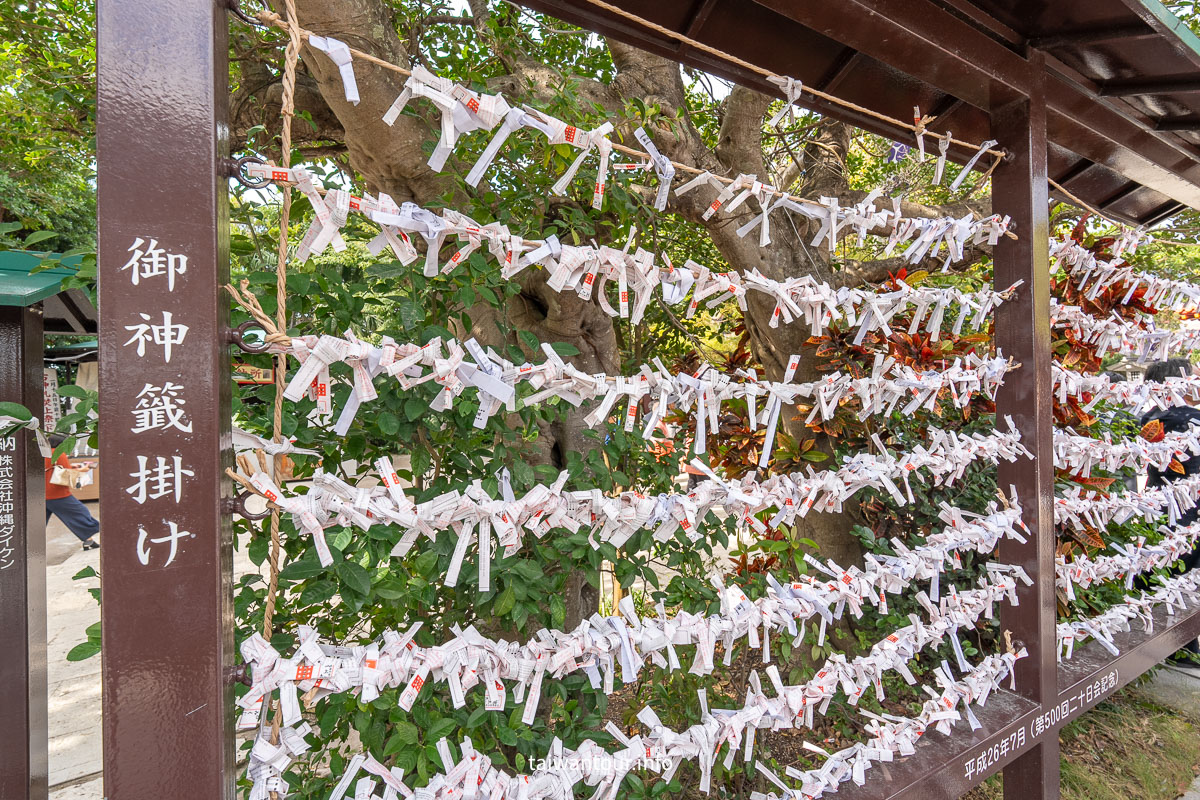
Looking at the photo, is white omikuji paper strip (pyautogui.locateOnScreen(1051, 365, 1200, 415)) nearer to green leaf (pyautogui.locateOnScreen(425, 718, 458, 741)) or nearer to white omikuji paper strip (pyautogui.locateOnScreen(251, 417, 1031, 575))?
white omikuji paper strip (pyautogui.locateOnScreen(251, 417, 1031, 575))

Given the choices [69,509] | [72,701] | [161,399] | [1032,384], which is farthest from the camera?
[69,509]

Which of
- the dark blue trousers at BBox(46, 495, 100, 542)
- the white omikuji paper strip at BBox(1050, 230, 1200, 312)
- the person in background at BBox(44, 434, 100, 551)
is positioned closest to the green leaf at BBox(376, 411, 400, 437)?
the white omikuji paper strip at BBox(1050, 230, 1200, 312)

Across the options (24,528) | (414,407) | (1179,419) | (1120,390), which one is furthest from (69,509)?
(1179,419)

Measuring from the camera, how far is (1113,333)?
2633 millimetres

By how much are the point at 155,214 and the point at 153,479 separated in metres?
0.39

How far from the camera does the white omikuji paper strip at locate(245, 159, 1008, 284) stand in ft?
3.28

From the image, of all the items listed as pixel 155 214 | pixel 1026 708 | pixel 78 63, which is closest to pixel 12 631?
pixel 155 214

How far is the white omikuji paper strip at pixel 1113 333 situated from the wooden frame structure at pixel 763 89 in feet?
2.15

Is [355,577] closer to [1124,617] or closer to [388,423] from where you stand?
[388,423]

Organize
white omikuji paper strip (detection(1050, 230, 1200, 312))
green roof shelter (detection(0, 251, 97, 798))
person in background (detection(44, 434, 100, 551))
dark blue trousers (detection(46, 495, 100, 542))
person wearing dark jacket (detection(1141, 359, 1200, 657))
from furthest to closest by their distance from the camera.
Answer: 1. dark blue trousers (detection(46, 495, 100, 542))
2. person in background (detection(44, 434, 100, 551))
3. person wearing dark jacket (detection(1141, 359, 1200, 657))
4. white omikuji paper strip (detection(1050, 230, 1200, 312))
5. green roof shelter (detection(0, 251, 97, 798))

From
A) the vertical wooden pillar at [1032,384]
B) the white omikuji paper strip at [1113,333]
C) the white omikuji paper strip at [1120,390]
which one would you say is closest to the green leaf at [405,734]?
the vertical wooden pillar at [1032,384]

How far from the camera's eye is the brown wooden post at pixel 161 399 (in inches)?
32.8

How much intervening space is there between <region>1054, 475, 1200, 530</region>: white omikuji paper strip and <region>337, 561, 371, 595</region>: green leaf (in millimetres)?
2439

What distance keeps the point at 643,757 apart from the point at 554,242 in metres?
1.20
